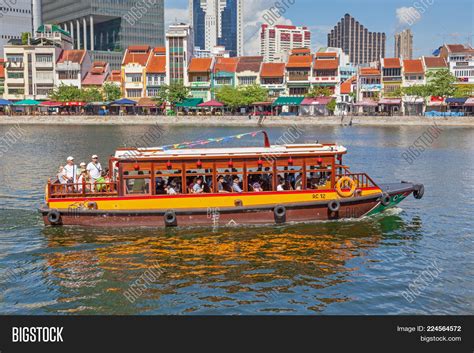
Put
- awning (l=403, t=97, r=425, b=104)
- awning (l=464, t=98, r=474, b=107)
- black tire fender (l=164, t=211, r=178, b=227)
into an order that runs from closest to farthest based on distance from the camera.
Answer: black tire fender (l=164, t=211, r=178, b=227)
awning (l=464, t=98, r=474, b=107)
awning (l=403, t=97, r=425, b=104)

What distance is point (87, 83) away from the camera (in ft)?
333

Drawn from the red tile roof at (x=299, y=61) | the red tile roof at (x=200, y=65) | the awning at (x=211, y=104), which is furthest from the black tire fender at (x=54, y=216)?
the red tile roof at (x=200, y=65)

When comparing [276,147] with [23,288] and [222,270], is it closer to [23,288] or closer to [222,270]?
[222,270]

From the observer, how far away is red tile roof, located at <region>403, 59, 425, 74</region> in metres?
96.5

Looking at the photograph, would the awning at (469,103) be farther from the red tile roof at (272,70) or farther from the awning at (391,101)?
the red tile roof at (272,70)

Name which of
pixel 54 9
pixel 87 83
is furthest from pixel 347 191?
pixel 54 9

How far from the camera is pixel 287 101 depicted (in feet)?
313

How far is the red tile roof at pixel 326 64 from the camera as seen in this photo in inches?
3856

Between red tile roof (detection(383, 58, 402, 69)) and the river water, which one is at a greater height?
red tile roof (detection(383, 58, 402, 69))

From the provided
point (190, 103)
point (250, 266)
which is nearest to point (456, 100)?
point (190, 103)

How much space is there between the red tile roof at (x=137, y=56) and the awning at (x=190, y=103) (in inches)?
447

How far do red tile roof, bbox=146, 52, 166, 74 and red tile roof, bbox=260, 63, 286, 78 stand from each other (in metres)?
16.1

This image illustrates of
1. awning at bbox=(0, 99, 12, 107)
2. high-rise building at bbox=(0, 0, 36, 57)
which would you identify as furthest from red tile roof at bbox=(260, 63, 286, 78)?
high-rise building at bbox=(0, 0, 36, 57)

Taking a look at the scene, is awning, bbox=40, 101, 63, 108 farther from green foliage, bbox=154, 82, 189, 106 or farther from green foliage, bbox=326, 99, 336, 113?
green foliage, bbox=326, 99, 336, 113
